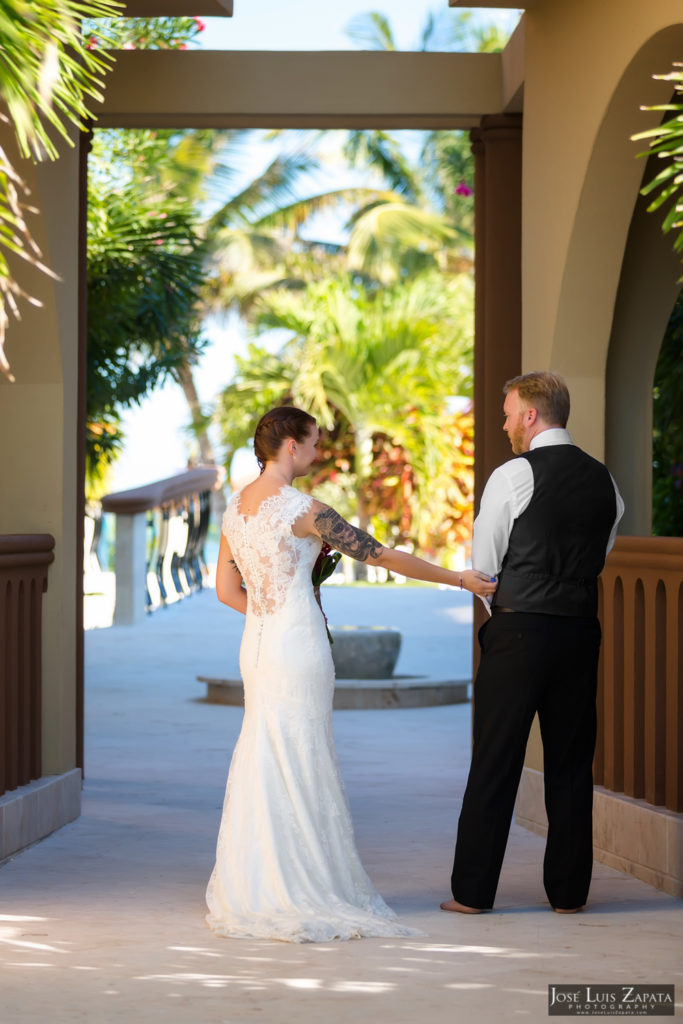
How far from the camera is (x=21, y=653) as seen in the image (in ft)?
18.3

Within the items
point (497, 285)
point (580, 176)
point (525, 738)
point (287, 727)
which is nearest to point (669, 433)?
point (497, 285)

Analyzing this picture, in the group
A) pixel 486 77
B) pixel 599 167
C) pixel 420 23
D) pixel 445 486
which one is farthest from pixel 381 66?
pixel 420 23

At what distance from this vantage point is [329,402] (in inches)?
824

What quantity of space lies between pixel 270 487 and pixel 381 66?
2905mm

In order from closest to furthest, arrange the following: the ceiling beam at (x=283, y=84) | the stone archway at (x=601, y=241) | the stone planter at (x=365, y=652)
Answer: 1. the stone archway at (x=601, y=241)
2. the ceiling beam at (x=283, y=84)
3. the stone planter at (x=365, y=652)

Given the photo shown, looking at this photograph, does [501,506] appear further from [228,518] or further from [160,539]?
[160,539]

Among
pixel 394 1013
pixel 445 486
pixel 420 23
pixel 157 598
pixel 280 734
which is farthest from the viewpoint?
pixel 420 23

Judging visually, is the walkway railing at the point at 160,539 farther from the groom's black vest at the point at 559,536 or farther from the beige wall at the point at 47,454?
the groom's black vest at the point at 559,536

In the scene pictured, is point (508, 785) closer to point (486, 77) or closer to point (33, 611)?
point (33, 611)

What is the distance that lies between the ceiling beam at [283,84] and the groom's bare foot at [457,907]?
3.60 m

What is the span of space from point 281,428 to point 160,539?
10.2 m

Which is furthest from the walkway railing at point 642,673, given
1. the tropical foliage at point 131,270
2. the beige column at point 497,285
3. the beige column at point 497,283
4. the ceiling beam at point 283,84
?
the tropical foliage at point 131,270

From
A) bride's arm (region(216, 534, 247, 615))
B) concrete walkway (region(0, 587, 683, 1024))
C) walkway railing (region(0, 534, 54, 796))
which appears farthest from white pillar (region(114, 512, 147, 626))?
bride's arm (region(216, 534, 247, 615))

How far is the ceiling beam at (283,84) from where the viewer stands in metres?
6.48
